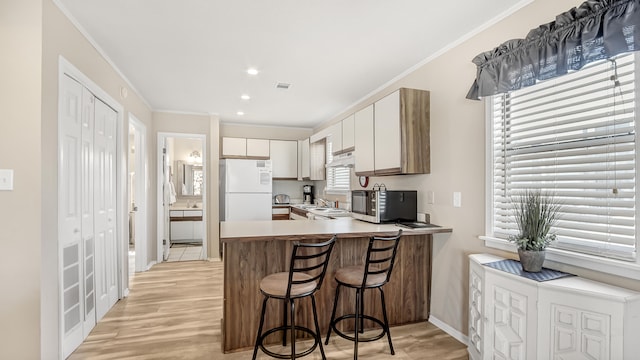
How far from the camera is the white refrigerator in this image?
512 centimetres

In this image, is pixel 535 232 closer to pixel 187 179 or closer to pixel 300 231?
pixel 300 231

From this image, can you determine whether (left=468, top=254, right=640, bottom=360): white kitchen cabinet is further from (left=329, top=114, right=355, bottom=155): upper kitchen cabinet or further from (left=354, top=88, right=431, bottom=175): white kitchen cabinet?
(left=329, top=114, right=355, bottom=155): upper kitchen cabinet

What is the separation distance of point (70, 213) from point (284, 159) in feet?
12.7

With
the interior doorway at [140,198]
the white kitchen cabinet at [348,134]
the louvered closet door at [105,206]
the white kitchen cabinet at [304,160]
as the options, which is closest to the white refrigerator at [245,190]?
the white kitchen cabinet at [304,160]

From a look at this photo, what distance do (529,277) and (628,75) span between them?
1167 mm

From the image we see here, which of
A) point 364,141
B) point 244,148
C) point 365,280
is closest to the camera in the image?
point 365,280

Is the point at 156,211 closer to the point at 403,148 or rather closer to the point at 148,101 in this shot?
the point at 148,101

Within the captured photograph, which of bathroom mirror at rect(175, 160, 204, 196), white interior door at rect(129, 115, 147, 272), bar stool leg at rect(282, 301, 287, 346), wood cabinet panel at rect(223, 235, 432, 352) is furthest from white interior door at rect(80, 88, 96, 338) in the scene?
bathroom mirror at rect(175, 160, 204, 196)

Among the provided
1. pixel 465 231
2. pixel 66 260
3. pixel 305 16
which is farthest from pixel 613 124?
pixel 66 260

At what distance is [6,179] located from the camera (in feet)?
5.93

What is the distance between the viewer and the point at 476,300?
6.88 feet

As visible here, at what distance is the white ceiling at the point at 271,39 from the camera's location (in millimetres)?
2074

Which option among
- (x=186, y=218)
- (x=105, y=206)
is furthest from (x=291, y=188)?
(x=105, y=206)

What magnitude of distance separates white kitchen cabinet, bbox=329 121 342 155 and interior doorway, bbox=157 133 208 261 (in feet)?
7.37
